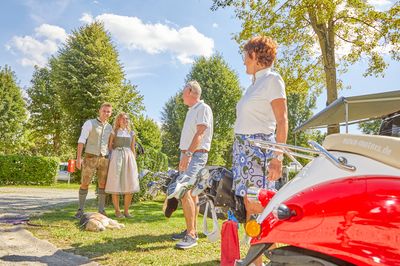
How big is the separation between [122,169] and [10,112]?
26941mm

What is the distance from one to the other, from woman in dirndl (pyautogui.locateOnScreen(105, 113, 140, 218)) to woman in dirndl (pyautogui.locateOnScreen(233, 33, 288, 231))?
417cm

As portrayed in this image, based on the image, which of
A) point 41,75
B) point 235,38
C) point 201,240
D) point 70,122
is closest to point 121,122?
point 201,240

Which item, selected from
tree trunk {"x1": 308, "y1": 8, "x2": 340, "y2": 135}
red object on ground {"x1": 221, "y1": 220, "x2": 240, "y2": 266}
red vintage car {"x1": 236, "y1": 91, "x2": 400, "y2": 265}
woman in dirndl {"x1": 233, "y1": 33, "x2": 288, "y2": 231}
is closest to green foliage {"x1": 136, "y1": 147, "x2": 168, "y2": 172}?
tree trunk {"x1": 308, "y1": 8, "x2": 340, "y2": 135}

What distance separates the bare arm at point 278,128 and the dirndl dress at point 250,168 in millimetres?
163

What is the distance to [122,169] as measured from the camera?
22.7ft

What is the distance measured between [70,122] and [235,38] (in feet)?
43.8

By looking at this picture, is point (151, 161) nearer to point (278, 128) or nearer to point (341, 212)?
point (278, 128)

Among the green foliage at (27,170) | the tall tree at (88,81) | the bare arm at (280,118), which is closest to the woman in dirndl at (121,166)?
the bare arm at (280,118)

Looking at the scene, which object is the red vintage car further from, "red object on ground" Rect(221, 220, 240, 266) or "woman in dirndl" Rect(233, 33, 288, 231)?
"woman in dirndl" Rect(233, 33, 288, 231)

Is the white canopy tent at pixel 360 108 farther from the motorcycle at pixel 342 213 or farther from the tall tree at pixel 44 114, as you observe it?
the tall tree at pixel 44 114

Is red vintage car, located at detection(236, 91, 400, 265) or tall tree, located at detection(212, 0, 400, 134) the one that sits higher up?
tall tree, located at detection(212, 0, 400, 134)

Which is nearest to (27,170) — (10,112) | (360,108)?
(10,112)

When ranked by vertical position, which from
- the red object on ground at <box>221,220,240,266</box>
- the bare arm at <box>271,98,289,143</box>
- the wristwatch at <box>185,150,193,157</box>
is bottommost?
the red object on ground at <box>221,220,240,266</box>

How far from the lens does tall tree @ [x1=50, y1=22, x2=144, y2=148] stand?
21734 mm
